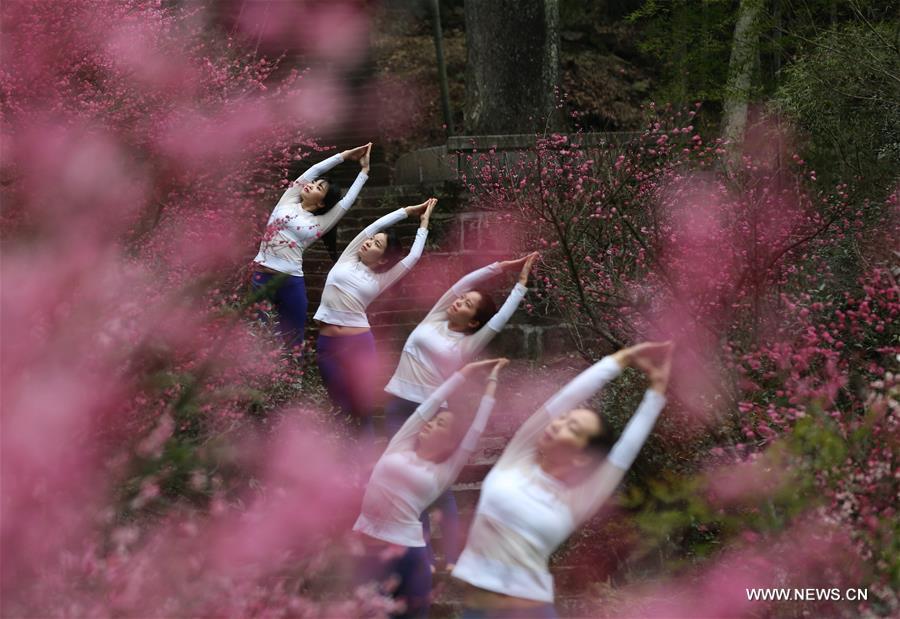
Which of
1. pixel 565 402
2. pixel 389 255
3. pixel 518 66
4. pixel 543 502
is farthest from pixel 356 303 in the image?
pixel 518 66

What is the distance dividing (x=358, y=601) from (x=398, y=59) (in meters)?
12.4

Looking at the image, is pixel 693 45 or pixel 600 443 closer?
pixel 600 443

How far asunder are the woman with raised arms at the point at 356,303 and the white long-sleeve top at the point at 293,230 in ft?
2.04

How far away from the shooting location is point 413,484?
418cm

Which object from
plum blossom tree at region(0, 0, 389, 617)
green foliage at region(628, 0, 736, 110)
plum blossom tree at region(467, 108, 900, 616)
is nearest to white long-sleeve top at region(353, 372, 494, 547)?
plum blossom tree at region(0, 0, 389, 617)

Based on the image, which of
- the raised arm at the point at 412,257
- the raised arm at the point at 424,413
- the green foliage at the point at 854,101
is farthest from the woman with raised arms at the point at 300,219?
the green foliage at the point at 854,101

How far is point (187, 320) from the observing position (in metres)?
4.46

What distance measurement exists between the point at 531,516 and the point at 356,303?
113 inches

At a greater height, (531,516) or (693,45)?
(531,516)

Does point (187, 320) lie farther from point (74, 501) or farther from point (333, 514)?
point (74, 501)

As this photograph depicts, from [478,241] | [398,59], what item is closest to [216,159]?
[478,241]

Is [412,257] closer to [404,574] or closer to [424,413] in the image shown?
[424,413]

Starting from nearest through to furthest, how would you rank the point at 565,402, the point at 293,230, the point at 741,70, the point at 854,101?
the point at 565,402 < the point at 293,230 < the point at 854,101 < the point at 741,70

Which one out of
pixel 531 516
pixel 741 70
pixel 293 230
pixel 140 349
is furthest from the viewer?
pixel 741 70
